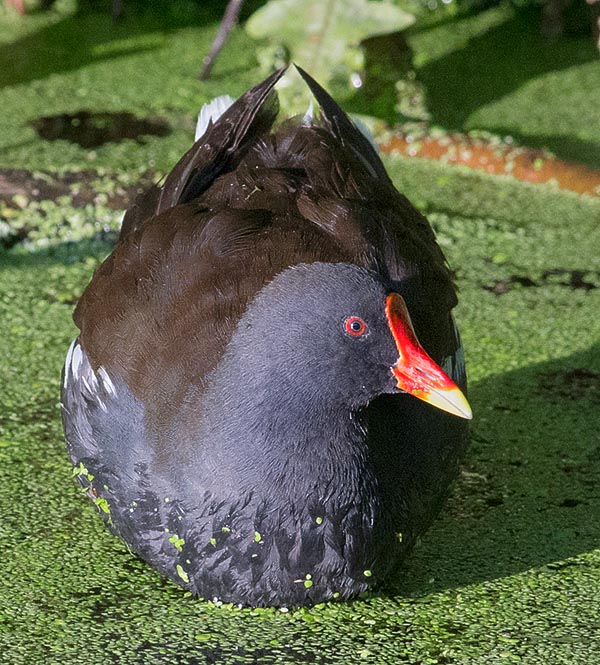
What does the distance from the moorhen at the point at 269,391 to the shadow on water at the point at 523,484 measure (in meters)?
0.18

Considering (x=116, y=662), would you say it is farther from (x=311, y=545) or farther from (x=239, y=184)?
(x=239, y=184)

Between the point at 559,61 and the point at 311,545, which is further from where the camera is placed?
the point at 559,61

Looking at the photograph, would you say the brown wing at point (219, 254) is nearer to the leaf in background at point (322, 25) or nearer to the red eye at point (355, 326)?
the red eye at point (355, 326)

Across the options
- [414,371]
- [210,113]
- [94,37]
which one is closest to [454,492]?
[414,371]

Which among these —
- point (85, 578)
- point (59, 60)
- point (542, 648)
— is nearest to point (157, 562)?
point (85, 578)

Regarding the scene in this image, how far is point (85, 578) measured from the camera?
7.83 ft

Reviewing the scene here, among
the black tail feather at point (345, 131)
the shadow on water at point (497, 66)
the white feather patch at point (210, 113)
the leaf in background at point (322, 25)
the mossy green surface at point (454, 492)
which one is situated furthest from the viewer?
the shadow on water at point (497, 66)

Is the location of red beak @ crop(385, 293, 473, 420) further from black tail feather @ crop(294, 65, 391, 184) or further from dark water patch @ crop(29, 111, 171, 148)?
dark water patch @ crop(29, 111, 171, 148)

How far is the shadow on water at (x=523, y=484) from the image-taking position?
8.16 feet

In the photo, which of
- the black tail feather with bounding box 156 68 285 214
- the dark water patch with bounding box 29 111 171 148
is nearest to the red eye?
the black tail feather with bounding box 156 68 285 214

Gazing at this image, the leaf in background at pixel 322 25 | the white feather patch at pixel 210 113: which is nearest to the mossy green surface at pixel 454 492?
the leaf in background at pixel 322 25

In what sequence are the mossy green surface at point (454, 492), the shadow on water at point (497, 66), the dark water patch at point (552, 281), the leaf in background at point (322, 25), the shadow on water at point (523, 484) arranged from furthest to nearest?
the shadow on water at point (497, 66), the leaf in background at point (322, 25), the dark water patch at point (552, 281), the shadow on water at point (523, 484), the mossy green surface at point (454, 492)

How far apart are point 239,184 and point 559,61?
3101mm

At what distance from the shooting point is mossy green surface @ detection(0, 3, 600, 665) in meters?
2.21
